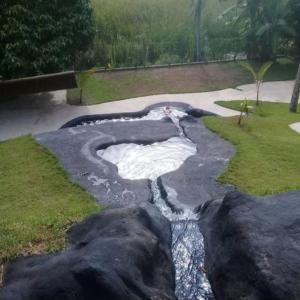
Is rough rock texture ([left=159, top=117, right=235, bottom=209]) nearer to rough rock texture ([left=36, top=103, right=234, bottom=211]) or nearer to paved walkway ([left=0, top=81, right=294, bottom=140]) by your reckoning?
rough rock texture ([left=36, top=103, right=234, bottom=211])

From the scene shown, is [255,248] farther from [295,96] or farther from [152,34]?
[152,34]

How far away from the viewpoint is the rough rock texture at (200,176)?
8.20 m

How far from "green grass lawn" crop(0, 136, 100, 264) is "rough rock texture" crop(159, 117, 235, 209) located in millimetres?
1575

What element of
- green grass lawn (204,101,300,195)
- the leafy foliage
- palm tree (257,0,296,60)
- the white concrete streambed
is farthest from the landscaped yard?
green grass lawn (204,101,300,195)

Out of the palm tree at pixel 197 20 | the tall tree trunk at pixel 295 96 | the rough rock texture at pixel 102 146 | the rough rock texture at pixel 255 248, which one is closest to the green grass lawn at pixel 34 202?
the rough rock texture at pixel 102 146

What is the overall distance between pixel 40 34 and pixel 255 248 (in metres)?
9.89

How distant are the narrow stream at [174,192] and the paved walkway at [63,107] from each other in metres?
1.25

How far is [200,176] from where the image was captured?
8.97 meters

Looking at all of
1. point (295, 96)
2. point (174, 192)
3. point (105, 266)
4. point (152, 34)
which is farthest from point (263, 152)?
point (152, 34)

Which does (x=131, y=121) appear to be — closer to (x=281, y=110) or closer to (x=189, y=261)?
(x=281, y=110)

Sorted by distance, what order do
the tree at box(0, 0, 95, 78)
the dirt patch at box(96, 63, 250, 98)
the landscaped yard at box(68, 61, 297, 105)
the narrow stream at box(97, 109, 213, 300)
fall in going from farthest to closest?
the dirt patch at box(96, 63, 250, 98)
the landscaped yard at box(68, 61, 297, 105)
the tree at box(0, 0, 95, 78)
the narrow stream at box(97, 109, 213, 300)

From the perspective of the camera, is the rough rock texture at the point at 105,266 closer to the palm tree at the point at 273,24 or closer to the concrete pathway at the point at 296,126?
the concrete pathway at the point at 296,126

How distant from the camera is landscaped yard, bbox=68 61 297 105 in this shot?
1534cm

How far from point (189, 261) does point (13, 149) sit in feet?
19.0
